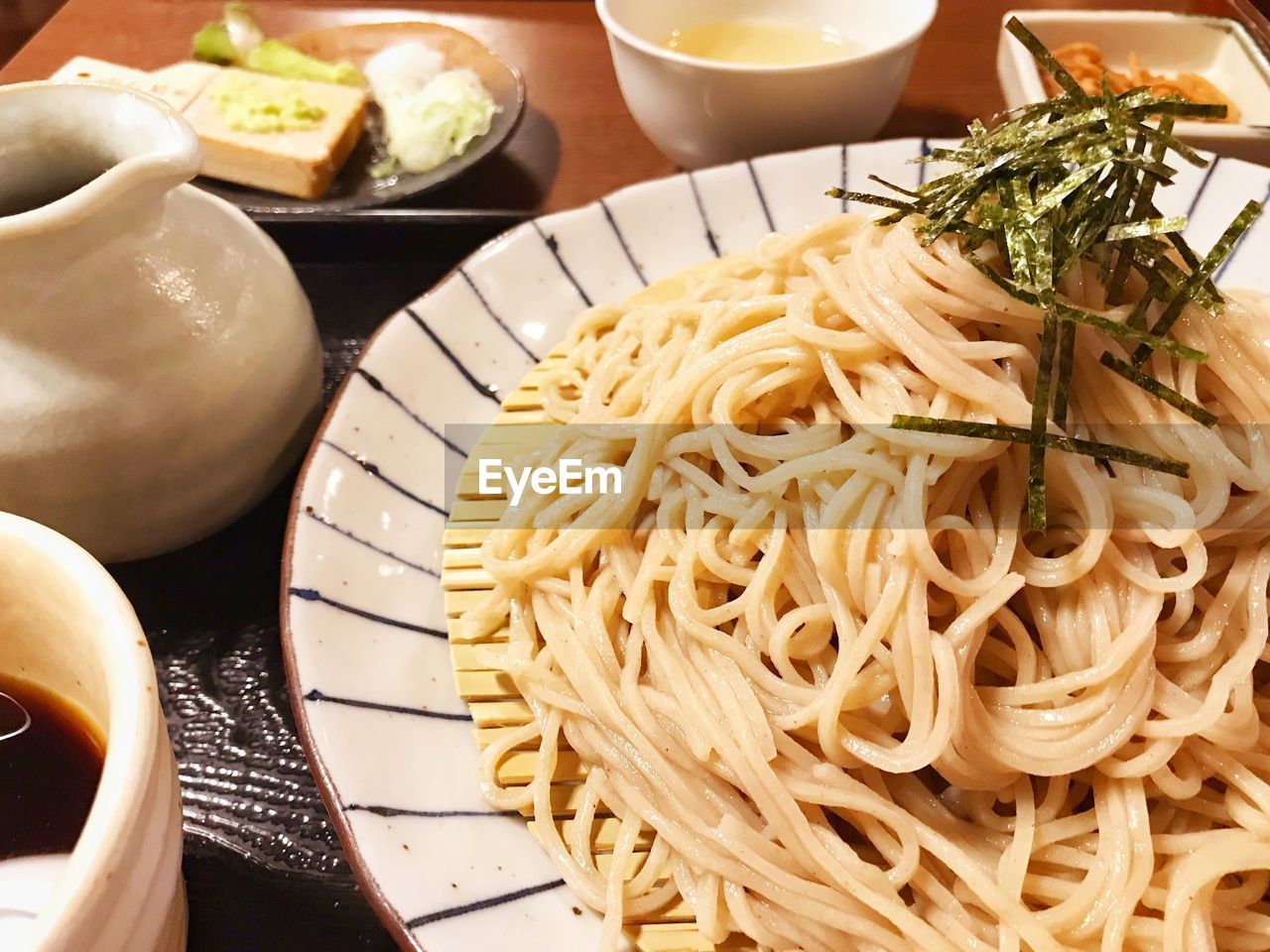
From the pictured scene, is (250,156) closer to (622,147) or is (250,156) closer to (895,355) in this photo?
(622,147)

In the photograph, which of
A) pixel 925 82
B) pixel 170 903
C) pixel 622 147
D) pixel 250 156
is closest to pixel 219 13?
pixel 250 156

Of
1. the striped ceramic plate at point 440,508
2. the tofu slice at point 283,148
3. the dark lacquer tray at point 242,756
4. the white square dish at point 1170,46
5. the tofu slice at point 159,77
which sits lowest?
the dark lacquer tray at point 242,756

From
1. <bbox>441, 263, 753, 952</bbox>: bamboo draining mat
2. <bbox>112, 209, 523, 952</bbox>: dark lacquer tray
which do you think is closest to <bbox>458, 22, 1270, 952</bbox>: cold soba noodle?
<bbox>441, 263, 753, 952</bbox>: bamboo draining mat

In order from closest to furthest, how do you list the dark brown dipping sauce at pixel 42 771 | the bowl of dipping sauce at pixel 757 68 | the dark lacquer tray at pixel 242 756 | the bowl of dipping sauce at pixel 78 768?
the bowl of dipping sauce at pixel 78 768, the dark brown dipping sauce at pixel 42 771, the dark lacquer tray at pixel 242 756, the bowl of dipping sauce at pixel 757 68

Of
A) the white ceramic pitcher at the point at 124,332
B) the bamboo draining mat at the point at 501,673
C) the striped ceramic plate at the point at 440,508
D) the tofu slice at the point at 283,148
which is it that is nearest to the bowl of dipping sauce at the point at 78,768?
the striped ceramic plate at the point at 440,508

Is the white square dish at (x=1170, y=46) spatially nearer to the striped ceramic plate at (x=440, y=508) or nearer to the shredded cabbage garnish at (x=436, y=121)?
the striped ceramic plate at (x=440, y=508)

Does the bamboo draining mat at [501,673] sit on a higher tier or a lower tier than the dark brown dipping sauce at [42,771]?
lower

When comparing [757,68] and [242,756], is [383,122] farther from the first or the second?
[242,756]
